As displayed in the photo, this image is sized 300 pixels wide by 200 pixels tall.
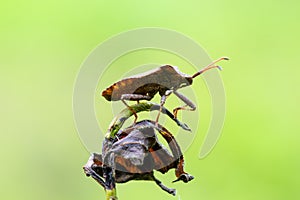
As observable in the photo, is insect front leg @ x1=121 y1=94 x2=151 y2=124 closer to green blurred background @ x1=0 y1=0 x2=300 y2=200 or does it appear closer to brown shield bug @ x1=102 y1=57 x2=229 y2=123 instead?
brown shield bug @ x1=102 y1=57 x2=229 y2=123

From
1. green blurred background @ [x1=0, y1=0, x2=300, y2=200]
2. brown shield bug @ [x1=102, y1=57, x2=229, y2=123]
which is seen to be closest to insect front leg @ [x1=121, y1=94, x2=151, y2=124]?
brown shield bug @ [x1=102, y1=57, x2=229, y2=123]

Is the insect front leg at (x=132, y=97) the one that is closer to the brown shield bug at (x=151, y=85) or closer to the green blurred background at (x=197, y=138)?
the brown shield bug at (x=151, y=85)

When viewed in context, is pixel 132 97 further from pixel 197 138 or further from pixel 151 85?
pixel 197 138

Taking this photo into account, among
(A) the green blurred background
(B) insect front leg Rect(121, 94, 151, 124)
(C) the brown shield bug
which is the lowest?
(B) insect front leg Rect(121, 94, 151, 124)

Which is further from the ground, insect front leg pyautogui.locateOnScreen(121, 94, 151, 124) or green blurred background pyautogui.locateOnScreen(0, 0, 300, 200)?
green blurred background pyautogui.locateOnScreen(0, 0, 300, 200)

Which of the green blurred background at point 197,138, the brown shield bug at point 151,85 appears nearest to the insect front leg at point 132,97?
the brown shield bug at point 151,85

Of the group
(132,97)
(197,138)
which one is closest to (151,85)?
(132,97)
